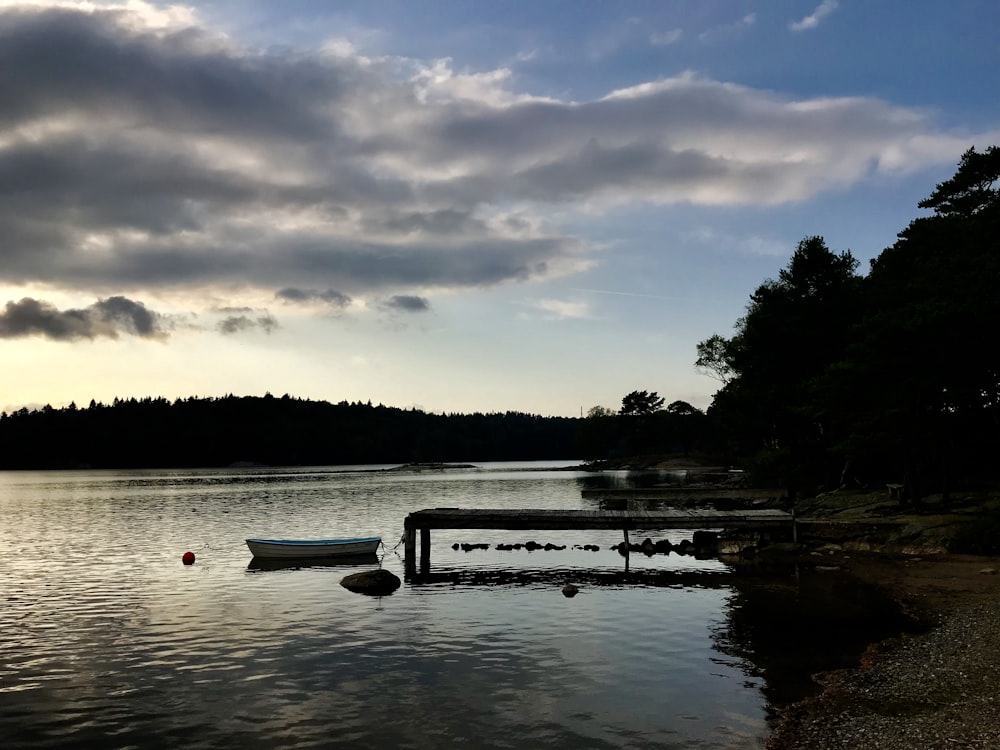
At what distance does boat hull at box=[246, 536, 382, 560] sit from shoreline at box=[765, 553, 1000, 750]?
95.1 feet

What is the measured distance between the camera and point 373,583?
108ft

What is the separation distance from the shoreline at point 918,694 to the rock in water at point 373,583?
767 inches

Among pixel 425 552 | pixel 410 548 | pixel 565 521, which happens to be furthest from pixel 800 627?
pixel 410 548

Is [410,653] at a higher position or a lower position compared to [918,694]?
lower

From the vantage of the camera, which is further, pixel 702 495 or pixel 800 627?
pixel 702 495

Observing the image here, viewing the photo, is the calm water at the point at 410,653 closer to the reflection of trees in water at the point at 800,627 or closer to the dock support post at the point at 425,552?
the reflection of trees in water at the point at 800,627

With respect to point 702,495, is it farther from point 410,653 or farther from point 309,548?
point 410,653

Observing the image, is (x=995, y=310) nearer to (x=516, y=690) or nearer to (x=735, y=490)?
(x=516, y=690)

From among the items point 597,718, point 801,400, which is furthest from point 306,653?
point 801,400

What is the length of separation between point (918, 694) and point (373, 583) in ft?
74.0

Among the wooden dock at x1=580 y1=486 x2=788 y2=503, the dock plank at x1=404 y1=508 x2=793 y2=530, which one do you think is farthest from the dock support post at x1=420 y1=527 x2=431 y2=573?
the wooden dock at x1=580 y1=486 x2=788 y2=503

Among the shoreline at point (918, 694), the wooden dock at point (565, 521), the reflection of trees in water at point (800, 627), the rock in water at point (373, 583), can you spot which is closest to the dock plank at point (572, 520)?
the wooden dock at point (565, 521)

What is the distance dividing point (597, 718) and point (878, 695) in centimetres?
603

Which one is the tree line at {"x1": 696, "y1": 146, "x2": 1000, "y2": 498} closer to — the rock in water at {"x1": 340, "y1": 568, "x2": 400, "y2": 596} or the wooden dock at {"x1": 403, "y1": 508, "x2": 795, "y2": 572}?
the wooden dock at {"x1": 403, "y1": 508, "x2": 795, "y2": 572}
